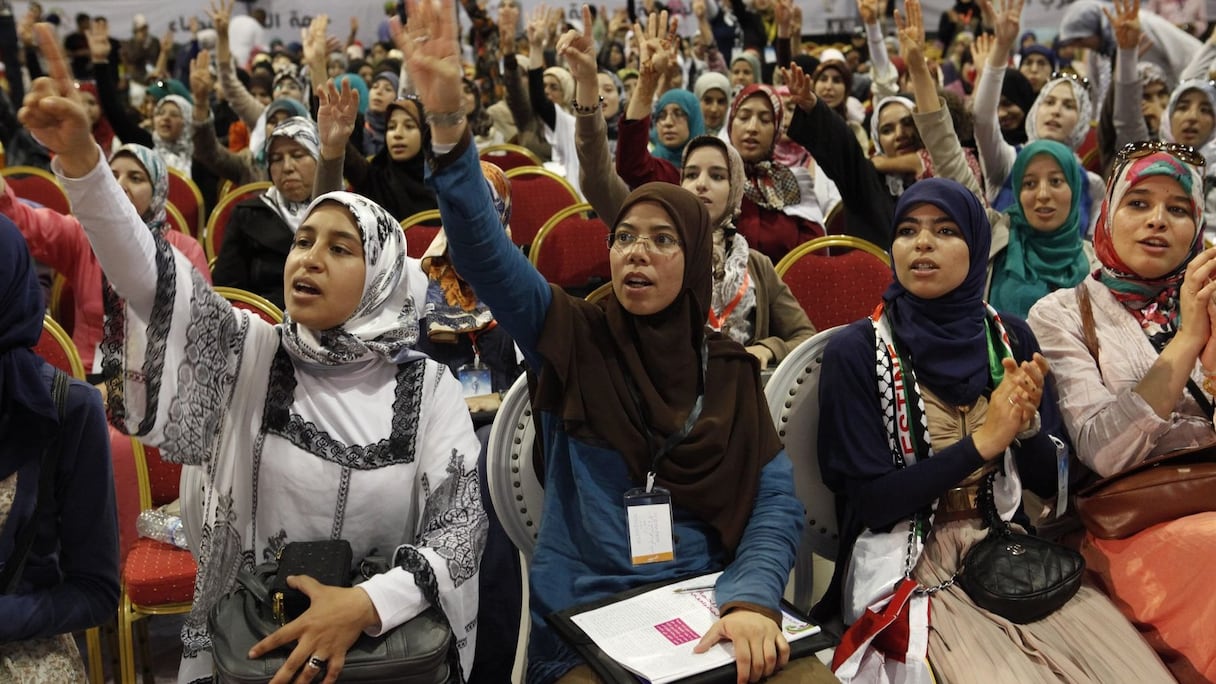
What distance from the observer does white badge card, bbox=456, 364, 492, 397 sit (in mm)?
2584

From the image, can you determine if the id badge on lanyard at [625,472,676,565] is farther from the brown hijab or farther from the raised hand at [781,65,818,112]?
the raised hand at [781,65,818,112]

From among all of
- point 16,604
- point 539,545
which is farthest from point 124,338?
point 539,545

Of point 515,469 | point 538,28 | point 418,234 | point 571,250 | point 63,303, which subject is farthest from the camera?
point 538,28

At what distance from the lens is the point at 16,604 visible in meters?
1.44

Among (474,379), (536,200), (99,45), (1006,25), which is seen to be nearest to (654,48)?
(536,200)

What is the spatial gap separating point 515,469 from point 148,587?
808 mm

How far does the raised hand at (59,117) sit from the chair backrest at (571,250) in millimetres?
2251

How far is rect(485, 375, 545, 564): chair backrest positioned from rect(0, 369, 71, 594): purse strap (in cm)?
71

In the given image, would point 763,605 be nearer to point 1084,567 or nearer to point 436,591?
point 436,591

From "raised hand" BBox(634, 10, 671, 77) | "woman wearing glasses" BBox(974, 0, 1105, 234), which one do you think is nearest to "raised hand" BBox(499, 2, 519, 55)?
"raised hand" BBox(634, 10, 671, 77)

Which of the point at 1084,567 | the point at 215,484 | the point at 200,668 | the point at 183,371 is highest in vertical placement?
the point at 183,371

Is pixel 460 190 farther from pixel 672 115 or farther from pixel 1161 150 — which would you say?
pixel 672 115

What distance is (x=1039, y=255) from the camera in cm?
307

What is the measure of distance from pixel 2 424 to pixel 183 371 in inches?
10.8
